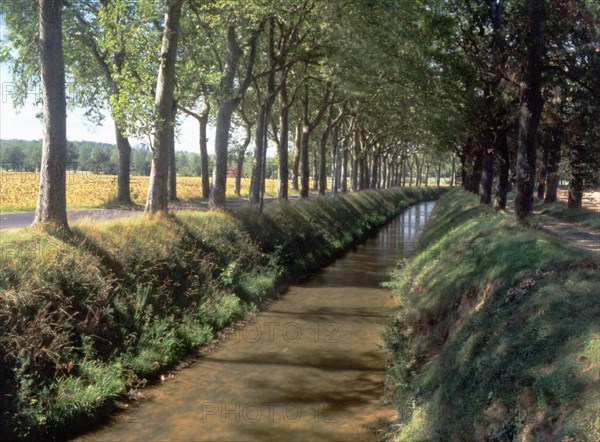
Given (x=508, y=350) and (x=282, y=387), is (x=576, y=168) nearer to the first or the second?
(x=282, y=387)

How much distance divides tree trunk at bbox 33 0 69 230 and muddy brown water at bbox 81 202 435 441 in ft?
Answer: 14.9

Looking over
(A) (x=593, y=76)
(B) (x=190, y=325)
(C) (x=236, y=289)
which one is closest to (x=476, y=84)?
(A) (x=593, y=76)

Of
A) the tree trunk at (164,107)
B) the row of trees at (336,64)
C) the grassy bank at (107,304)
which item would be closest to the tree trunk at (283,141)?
the row of trees at (336,64)

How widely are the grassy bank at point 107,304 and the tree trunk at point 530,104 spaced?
870 centimetres

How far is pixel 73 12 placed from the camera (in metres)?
21.8

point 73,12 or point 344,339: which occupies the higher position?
point 73,12

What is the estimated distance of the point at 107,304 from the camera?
472 inches

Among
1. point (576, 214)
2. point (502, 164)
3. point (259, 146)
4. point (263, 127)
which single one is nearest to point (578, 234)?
point (502, 164)

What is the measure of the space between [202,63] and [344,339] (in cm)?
1195

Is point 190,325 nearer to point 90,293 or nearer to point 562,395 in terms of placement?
point 90,293

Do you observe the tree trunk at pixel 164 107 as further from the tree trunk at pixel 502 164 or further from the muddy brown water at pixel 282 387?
the tree trunk at pixel 502 164

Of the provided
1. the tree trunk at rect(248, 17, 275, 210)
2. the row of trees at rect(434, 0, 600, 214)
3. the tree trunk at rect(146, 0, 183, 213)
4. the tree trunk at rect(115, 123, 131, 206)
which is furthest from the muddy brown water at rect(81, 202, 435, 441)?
the tree trunk at rect(115, 123, 131, 206)

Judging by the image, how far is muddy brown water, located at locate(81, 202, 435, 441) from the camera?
9633mm

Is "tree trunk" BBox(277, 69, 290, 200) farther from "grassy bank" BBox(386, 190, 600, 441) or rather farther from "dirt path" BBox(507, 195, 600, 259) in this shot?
"grassy bank" BBox(386, 190, 600, 441)
